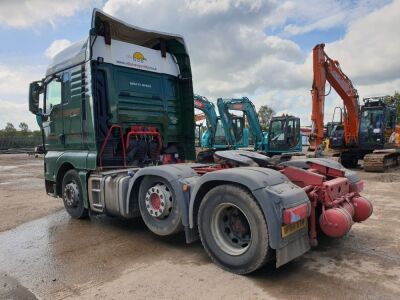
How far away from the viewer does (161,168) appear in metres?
4.98

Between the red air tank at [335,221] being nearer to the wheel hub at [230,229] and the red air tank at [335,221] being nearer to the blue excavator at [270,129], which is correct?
the wheel hub at [230,229]

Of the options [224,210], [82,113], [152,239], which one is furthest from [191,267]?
[82,113]

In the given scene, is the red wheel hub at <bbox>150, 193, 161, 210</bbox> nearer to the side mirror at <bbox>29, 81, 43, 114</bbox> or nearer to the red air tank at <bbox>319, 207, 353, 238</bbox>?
A: the red air tank at <bbox>319, 207, 353, 238</bbox>

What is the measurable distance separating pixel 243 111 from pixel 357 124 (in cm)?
616

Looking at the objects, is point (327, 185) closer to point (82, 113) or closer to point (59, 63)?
point (82, 113)

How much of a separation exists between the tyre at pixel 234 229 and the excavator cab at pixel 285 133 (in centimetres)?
1434

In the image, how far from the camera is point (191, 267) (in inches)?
170

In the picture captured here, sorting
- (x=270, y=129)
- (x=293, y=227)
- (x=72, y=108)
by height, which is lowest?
(x=293, y=227)

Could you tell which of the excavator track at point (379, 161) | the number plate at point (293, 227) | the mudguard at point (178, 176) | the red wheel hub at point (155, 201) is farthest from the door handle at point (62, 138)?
the excavator track at point (379, 161)

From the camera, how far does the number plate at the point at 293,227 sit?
3.73 m

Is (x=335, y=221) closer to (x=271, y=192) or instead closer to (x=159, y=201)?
(x=271, y=192)

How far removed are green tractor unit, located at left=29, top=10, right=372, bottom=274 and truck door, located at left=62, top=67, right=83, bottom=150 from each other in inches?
0.7

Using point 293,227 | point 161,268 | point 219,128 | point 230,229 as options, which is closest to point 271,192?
point 293,227

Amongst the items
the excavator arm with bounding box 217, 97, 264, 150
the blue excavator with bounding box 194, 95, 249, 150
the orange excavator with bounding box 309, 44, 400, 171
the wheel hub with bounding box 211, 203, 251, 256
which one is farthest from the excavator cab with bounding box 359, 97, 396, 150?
the wheel hub with bounding box 211, 203, 251, 256
